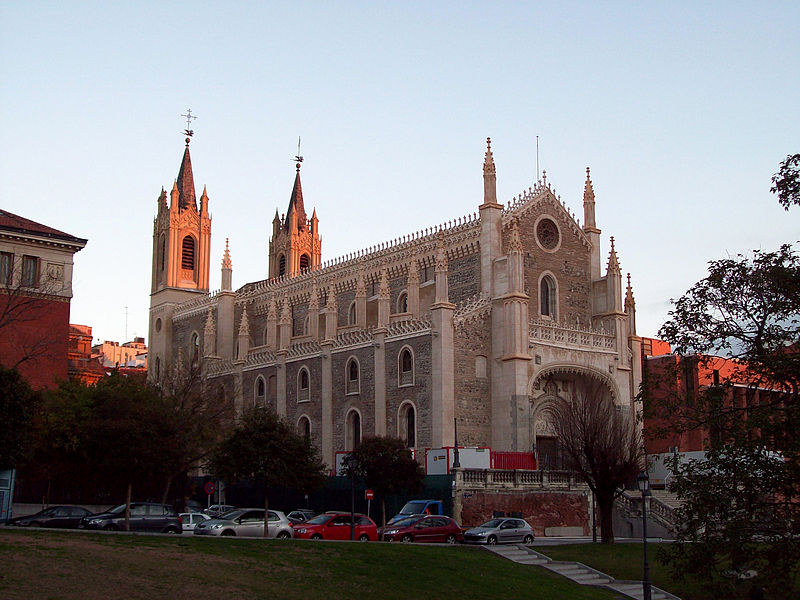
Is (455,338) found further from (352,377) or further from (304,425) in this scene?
(304,425)

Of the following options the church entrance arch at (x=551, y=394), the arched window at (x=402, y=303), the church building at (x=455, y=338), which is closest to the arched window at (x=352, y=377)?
the church building at (x=455, y=338)

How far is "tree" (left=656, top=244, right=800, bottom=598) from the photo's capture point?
23.1 m

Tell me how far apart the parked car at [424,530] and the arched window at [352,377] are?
716 inches

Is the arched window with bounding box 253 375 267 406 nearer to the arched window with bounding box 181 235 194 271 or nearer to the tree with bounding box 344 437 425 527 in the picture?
the arched window with bounding box 181 235 194 271

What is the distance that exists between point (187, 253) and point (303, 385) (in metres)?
25.4

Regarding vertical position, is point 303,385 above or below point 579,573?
above

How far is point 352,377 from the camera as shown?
2143 inches

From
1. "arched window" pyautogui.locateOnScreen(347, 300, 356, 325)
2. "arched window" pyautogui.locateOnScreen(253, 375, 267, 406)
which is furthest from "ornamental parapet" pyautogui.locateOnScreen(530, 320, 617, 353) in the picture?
"arched window" pyautogui.locateOnScreen(253, 375, 267, 406)

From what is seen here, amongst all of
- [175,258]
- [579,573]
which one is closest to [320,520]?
[579,573]

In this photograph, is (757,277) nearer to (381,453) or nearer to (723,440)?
(723,440)

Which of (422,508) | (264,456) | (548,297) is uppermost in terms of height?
(548,297)

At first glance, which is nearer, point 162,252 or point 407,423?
point 407,423

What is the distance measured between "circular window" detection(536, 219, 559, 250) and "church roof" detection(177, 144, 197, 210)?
1380 inches

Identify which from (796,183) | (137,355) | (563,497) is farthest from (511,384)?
(137,355)
